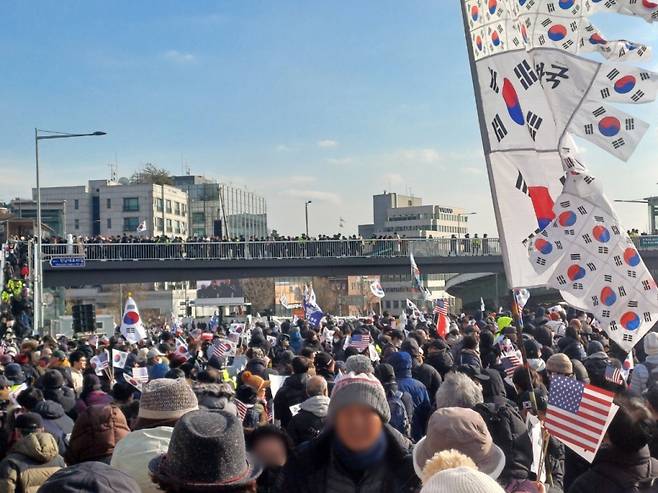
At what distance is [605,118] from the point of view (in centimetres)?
710

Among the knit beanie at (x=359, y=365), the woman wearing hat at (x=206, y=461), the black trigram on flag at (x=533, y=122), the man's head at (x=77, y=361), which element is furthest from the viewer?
the man's head at (x=77, y=361)

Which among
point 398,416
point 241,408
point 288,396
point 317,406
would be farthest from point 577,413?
point 288,396

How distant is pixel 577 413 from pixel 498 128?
8.14ft

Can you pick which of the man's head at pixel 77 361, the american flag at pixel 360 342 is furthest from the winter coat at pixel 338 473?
the man's head at pixel 77 361

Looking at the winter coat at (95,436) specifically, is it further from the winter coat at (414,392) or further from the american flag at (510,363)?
the american flag at (510,363)

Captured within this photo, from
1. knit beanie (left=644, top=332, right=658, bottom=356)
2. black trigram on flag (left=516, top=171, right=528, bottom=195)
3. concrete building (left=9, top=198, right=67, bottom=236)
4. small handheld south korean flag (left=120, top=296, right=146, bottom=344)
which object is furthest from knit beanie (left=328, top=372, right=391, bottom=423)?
concrete building (left=9, top=198, right=67, bottom=236)

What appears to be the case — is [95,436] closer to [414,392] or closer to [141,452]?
[141,452]

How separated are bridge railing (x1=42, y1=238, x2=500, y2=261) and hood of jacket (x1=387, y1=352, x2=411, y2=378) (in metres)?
35.7

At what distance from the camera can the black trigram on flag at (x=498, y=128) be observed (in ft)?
23.1

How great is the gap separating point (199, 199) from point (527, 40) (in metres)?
127

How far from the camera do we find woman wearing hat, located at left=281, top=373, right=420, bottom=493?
15.7 ft

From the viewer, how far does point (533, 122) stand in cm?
712

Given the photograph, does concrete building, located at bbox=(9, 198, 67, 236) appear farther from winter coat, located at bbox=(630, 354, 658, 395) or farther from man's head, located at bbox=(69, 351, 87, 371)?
winter coat, located at bbox=(630, 354, 658, 395)

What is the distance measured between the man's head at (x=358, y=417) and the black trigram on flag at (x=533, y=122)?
→ 3.15m
